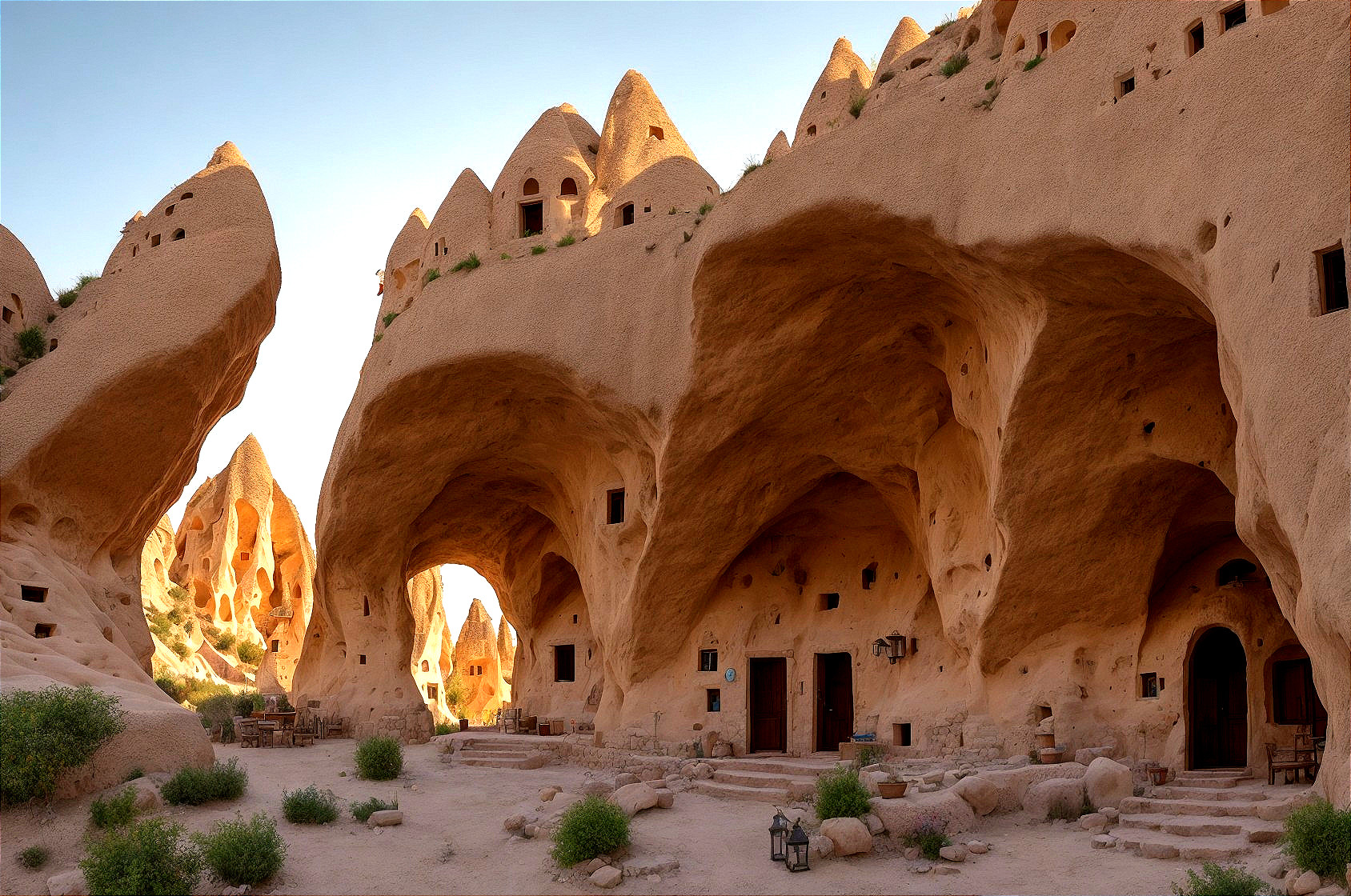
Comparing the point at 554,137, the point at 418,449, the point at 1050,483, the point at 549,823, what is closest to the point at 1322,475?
the point at 1050,483

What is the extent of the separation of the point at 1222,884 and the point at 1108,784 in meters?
4.71

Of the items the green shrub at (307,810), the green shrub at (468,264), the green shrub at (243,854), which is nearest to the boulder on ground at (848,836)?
the green shrub at (243,854)

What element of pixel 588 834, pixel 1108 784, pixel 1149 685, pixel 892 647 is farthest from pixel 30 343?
pixel 1149 685

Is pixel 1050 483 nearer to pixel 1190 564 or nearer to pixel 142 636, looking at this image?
pixel 1190 564

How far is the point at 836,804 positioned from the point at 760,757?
7.37 meters

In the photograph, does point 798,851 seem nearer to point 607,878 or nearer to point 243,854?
point 607,878

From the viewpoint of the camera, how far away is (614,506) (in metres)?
24.3

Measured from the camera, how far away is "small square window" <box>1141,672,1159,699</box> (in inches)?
698

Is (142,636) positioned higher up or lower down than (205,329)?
lower down

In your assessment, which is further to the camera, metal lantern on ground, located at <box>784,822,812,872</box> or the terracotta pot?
the terracotta pot

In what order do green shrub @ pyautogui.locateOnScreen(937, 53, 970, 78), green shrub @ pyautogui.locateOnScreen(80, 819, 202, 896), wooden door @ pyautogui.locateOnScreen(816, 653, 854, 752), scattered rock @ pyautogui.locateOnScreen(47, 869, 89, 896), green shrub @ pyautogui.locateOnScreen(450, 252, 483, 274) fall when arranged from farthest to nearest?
green shrub @ pyautogui.locateOnScreen(450, 252, 483, 274) → wooden door @ pyautogui.locateOnScreen(816, 653, 854, 752) → green shrub @ pyautogui.locateOnScreen(937, 53, 970, 78) → scattered rock @ pyautogui.locateOnScreen(47, 869, 89, 896) → green shrub @ pyautogui.locateOnScreen(80, 819, 202, 896)

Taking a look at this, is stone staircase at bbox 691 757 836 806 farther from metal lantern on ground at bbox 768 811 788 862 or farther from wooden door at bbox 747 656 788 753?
metal lantern on ground at bbox 768 811 788 862

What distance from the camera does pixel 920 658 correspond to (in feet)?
71.2

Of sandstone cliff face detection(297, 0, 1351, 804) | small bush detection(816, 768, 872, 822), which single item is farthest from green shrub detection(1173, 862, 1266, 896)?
small bush detection(816, 768, 872, 822)
